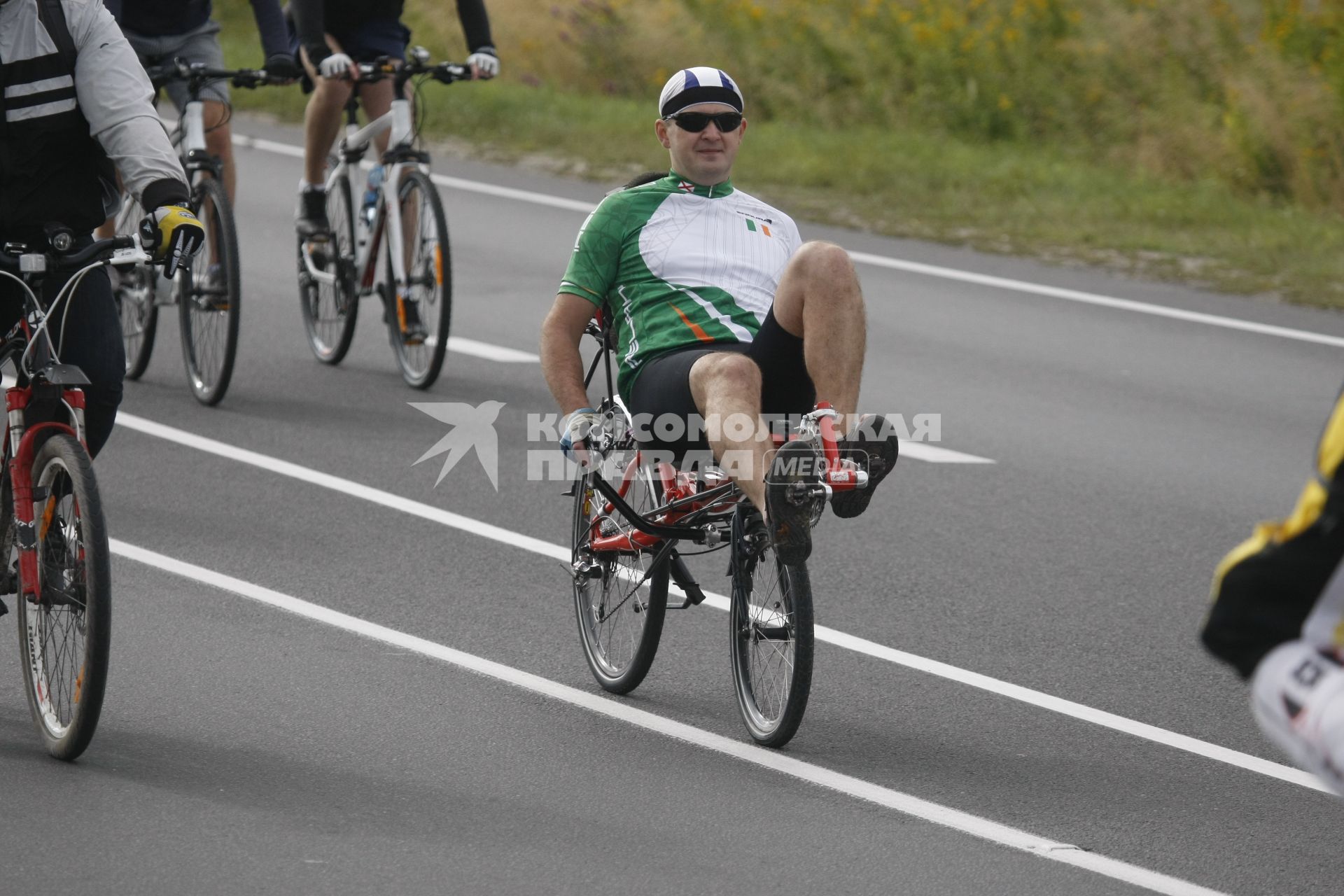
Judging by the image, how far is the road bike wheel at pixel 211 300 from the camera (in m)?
9.02

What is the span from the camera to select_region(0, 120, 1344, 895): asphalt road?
4.84 m

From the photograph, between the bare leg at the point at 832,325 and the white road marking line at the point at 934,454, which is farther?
the white road marking line at the point at 934,454

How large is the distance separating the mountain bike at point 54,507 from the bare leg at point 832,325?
1699 millimetres

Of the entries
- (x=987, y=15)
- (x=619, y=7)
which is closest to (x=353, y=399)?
(x=987, y=15)

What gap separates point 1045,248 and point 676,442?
28.1 ft

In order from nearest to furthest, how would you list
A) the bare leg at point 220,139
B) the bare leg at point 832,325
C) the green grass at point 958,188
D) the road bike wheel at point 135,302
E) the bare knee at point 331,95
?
the bare leg at point 832,325 < the bare leg at point 220,139 < the road bike wheel at point 135,302 < the bare knee at point 331,95 < the green grass at point 958,188

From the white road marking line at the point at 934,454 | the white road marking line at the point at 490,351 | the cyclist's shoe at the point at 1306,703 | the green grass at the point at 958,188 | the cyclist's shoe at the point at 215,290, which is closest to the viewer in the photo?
the cyclist's shoe at the point at 1306,703

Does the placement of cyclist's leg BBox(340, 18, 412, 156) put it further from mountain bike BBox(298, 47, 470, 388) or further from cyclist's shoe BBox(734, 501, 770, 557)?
cyclist's shoe BBox(734, 501, 770, 557)

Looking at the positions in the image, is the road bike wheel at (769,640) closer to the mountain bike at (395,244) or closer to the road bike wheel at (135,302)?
the mountain bike at (395,244)

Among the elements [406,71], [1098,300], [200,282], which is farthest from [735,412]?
[1098,300]

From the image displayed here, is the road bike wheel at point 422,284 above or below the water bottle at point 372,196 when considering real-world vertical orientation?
below

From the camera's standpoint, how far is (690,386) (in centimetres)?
569

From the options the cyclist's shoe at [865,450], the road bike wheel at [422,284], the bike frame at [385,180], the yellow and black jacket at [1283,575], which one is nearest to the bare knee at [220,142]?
the bike frame at [385,180]

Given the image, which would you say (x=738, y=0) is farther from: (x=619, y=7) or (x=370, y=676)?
(x=370, y=676)
